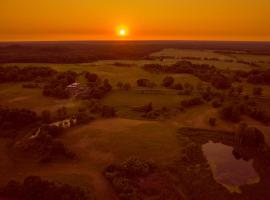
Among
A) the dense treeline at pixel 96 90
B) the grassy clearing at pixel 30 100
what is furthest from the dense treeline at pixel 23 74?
the dense treeline at pixel 96 90

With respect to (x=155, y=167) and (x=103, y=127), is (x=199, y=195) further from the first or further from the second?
(x=103, y=127)

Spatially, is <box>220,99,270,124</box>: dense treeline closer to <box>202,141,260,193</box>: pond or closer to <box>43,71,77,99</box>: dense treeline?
<box>202,141,260,193</box>: pond

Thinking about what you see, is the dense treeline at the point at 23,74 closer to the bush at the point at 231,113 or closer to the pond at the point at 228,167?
the bush at the point at 231,113

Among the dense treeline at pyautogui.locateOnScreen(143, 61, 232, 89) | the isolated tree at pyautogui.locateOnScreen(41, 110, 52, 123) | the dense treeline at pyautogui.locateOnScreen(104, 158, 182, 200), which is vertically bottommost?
the dense treeline at pyautogui.locateOnScreen(143, 61, 232, 89)

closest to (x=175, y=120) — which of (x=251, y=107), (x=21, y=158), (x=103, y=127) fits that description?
(x=103, y=127)

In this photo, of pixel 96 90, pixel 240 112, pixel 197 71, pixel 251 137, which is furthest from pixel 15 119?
pixel 197 71

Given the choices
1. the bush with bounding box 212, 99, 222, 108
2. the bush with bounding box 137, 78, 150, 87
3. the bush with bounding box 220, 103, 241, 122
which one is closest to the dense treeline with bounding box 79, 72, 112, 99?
the bush with bounding box 137, 78, 150, 87
